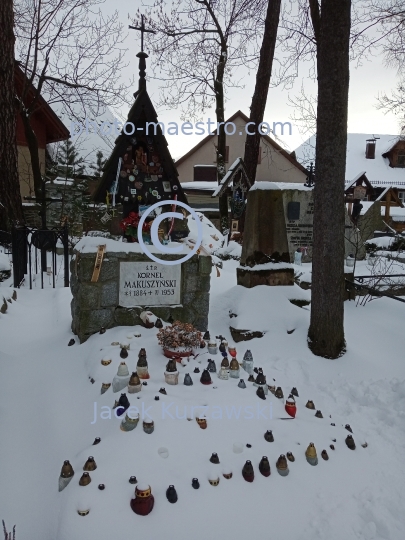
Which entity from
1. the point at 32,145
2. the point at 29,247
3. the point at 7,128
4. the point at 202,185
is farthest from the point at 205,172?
the point at 29,247

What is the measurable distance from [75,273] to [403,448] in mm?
3995

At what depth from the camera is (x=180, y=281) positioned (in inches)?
213

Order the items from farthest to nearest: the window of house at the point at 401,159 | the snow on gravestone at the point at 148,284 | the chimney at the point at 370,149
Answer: the chimney at the point at 370,149
the window of house at the point at 401,159
the snow on gravestone at the point at 148,284

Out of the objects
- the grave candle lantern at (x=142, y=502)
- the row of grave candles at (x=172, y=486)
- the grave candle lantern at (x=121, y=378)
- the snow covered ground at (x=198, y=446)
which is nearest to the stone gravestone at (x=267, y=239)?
Result: the snow covered ground at (x=198, y=446)

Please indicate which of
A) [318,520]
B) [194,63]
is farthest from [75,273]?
[194,63]

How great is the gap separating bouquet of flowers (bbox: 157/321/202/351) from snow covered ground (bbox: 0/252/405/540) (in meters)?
0.19

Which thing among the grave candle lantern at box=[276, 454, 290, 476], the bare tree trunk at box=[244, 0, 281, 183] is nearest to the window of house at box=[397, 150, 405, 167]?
the bare tree trunk at box=[244, 0, 281, 183]

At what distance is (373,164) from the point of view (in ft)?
103

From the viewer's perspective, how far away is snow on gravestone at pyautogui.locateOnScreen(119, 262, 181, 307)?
515cm

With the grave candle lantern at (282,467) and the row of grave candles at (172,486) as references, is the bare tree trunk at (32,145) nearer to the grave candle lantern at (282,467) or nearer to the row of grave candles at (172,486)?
the row of grave candles at (172,486)

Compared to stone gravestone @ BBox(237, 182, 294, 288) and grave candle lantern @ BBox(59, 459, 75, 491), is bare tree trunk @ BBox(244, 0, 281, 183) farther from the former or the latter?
grave candle lantern @ BBox(59, 459, 75, 491)

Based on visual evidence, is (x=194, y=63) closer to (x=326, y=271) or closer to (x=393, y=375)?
(x=326, y=271)

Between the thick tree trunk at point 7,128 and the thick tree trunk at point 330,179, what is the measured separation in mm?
7790

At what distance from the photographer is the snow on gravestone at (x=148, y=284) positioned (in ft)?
16.9
